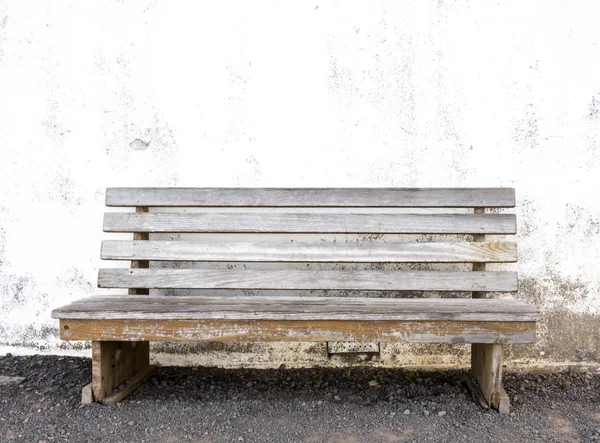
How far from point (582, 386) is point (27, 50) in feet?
11.2

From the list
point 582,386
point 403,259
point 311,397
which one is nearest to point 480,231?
point 403,259

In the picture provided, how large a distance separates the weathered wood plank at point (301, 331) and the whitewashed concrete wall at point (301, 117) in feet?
2.43

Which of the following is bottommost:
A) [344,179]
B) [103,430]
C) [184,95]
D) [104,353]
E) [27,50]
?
[103,430]

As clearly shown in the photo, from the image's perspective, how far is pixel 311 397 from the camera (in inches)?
98.2

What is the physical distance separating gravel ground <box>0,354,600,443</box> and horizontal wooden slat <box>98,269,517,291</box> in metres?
0.50

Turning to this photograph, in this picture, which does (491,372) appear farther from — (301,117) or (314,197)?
(301,117)

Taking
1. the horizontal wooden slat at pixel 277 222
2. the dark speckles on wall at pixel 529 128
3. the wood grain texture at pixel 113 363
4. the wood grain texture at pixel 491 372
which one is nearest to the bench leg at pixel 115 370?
the wood grain texture at pixel 113 363

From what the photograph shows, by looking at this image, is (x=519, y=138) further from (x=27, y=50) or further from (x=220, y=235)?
(x=27, y=50)

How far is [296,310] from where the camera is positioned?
2.18 metres

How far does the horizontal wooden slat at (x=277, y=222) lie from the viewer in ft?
8.53

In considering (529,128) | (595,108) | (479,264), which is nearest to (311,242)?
(479,264)

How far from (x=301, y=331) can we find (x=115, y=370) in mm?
919

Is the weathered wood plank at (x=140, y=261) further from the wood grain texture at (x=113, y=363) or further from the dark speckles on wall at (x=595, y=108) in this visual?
the dark speckles on wall at (x=595, y=108)

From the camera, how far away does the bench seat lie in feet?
6.97
